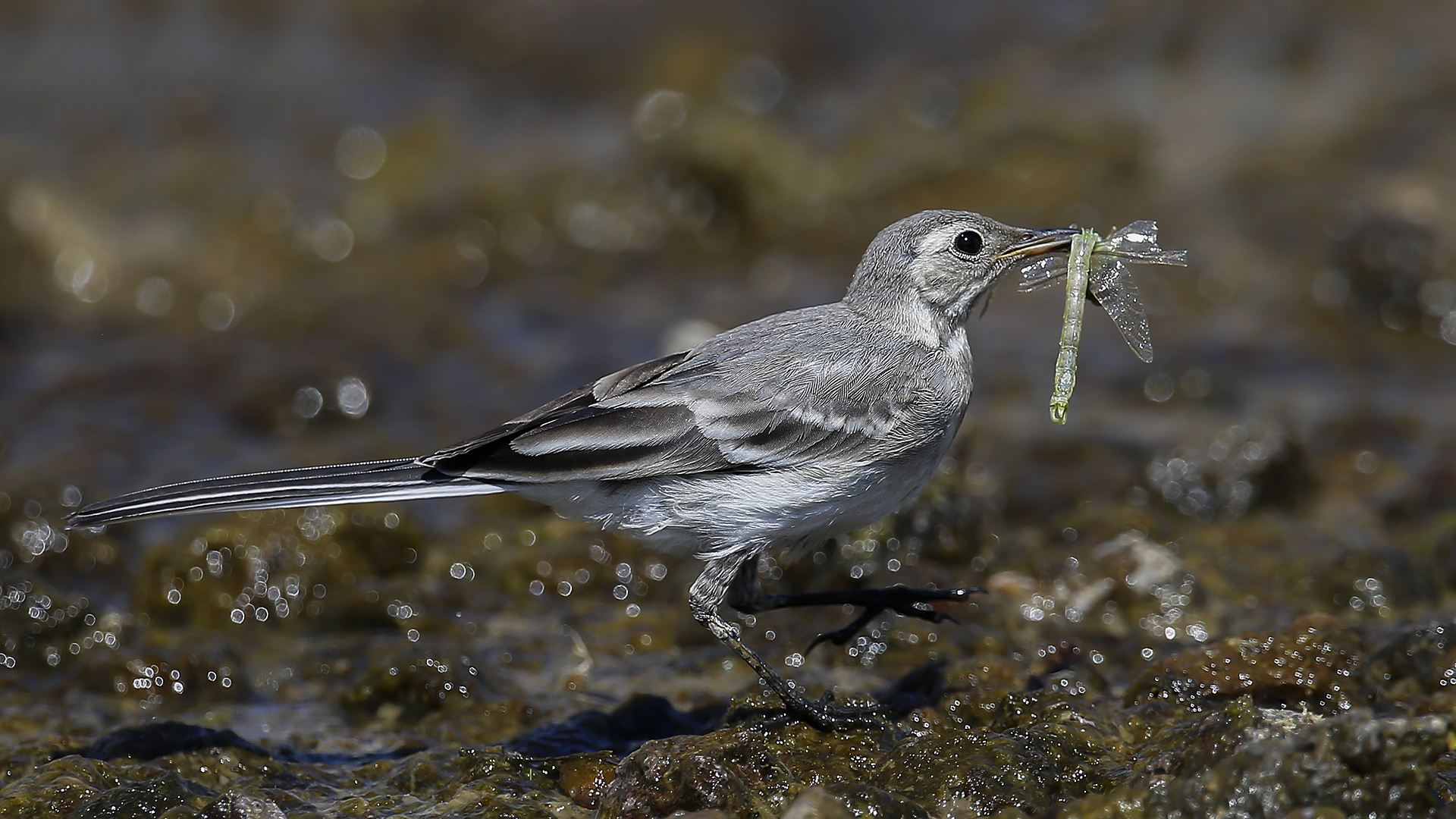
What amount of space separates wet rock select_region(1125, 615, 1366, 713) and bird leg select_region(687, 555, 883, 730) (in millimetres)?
1190

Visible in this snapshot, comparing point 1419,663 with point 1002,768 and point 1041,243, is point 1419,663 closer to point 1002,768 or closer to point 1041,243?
point 1002,768

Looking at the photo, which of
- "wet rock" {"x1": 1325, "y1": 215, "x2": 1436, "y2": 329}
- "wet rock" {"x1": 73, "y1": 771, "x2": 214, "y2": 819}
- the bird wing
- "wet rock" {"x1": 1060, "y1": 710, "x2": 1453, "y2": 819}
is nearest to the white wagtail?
the bird wing

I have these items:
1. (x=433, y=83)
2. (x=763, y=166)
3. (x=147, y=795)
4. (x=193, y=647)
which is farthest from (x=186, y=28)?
(x=147, y=795)

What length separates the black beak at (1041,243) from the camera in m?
5.64

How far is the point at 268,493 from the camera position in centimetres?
505

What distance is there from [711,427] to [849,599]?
107 centimetres

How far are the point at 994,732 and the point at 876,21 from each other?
1231 centimetres

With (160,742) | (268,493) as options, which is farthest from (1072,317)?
(160,742)

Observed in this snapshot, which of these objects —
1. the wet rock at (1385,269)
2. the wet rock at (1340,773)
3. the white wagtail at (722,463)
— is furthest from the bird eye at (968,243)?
the wet rock at (1385,269)

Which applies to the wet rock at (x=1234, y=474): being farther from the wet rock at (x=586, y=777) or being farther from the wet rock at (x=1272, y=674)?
the wet rock at (x=586, y=777)

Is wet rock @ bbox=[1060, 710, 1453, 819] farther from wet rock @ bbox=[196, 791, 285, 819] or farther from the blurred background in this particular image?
wet rock @ bbox=[196, 791, 285, 819]

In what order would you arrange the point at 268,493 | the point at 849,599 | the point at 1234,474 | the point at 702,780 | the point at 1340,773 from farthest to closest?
the point at 1234,474 < the point at 849,599 < the point at 268,493 < the point at 702,780 < the point at 1340,773

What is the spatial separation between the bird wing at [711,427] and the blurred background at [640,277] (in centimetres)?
143

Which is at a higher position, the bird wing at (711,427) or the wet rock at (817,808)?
the bird wing at (711,427)
